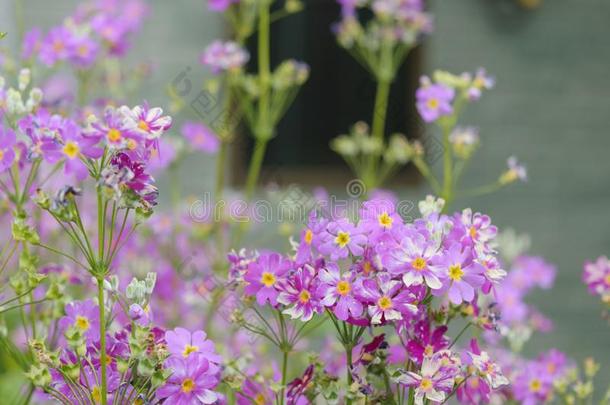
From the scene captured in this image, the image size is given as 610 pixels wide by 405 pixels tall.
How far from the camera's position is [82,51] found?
60.1 inches

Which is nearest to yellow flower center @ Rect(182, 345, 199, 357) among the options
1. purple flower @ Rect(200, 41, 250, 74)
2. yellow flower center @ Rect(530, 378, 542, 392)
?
yellow flower center @ Rect(530, 378, 542, 392)

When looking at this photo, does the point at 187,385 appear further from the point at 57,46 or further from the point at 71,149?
the point at 57,46

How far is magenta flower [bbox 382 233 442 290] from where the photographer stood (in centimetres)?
86

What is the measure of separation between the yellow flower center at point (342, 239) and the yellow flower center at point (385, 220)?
38 millimetres

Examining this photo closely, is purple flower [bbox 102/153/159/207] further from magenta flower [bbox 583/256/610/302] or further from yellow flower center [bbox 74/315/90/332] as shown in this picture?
magenta flower [bbox 583/256/610/302]

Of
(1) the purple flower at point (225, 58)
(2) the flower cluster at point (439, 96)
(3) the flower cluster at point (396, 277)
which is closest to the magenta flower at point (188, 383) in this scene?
(3) the flower cluster at point (396, 277)

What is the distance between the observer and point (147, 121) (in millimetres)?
844

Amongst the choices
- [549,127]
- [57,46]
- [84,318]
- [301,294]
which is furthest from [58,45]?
[549,127]

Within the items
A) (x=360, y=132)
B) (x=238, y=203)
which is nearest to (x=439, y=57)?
(x=238, y=203)

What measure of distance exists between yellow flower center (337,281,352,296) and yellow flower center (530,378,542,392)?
0.45m

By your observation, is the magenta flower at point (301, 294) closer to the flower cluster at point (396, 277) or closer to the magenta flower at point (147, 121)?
the flower cluster at point (396, 277)

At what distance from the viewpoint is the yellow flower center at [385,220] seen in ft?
3.00

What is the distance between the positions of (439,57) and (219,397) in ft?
8.34

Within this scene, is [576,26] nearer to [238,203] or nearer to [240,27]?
[238,203]
